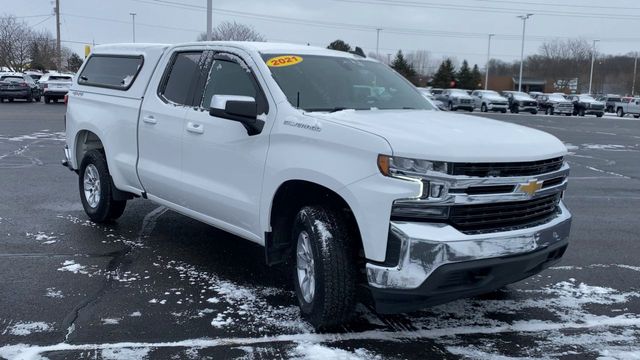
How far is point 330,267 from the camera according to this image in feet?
13.0


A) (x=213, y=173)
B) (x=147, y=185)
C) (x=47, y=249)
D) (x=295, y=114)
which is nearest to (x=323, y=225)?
(x=295, y=114)

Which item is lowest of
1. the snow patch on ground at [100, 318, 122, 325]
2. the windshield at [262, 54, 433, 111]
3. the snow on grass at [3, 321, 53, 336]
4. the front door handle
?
the snow on grass at [3, 321, 53, 336]

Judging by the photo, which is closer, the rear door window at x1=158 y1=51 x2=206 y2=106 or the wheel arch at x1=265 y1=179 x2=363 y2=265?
the wheel arch at x1=265 y1=179 x2=363 y2=265

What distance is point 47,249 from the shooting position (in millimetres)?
6148

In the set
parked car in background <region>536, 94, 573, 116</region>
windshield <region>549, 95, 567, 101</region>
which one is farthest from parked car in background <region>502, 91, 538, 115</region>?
windshield <region>549, 95, 567, 101</region>

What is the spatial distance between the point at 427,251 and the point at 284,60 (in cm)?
223

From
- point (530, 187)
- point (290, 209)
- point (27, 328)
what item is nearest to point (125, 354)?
point (27, 328)

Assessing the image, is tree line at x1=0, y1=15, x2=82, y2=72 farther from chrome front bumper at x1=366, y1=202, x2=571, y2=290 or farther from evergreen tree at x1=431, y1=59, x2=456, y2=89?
chrome front bumper at x1=366, y1=202, x2=571, y2=290

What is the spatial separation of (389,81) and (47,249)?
376cm

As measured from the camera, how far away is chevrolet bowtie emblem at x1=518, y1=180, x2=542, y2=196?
3.89 metres

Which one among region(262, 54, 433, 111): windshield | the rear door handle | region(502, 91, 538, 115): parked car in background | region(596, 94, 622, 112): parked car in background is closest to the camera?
region(262, 54, 433, 111): windshield

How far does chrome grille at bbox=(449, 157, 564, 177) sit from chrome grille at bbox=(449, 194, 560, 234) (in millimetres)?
190

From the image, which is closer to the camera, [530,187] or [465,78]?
[530,187]

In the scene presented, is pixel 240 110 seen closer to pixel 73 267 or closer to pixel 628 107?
pixel 73 267
